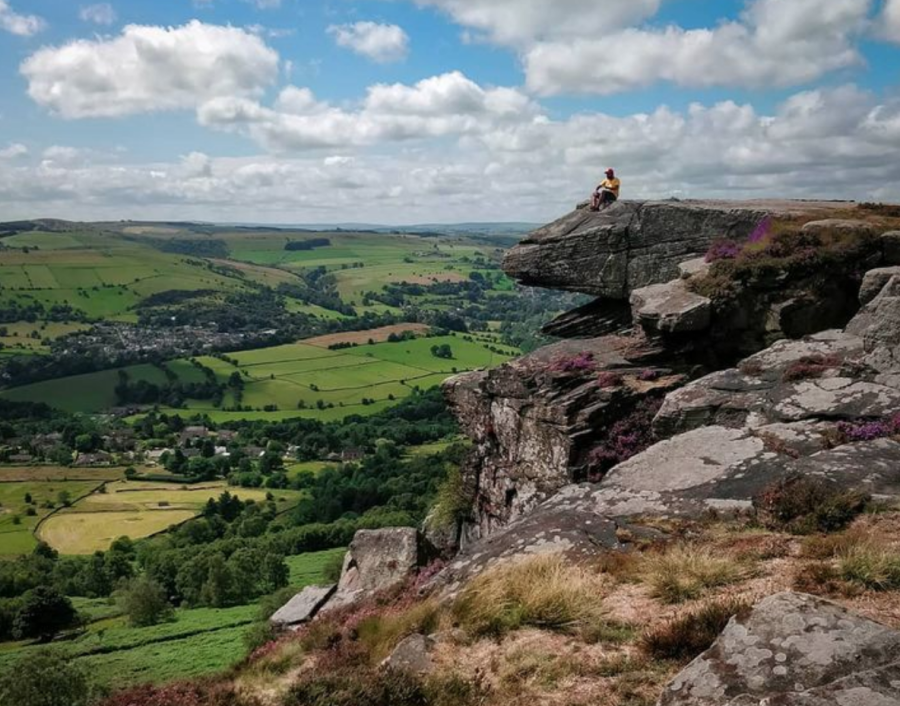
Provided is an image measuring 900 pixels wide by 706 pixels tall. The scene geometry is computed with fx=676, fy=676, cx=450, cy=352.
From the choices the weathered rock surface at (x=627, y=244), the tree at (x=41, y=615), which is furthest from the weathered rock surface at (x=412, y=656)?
the tree at (x=41, y=615)

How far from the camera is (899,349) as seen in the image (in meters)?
16.4

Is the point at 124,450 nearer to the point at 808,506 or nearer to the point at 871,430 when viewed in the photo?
the point at 871,430

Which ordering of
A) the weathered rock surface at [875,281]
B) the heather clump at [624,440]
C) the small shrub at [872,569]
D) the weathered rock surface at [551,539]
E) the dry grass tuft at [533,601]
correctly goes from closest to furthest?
the small shrub at [872,569] < the dry grass tuft at [533,601] < the weathered rock surface at [551,539] < the weathered rock surface at [875,281] < the heather clump at [624,440]

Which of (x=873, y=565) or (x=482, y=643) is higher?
(x=873, y=565)

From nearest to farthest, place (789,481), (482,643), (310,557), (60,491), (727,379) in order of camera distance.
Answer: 1. (482,643)
2. (789,481)
3. (727,379)
4. (310,557)
5. (60,491)

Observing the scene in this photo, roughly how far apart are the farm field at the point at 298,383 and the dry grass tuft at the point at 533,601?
146536mm

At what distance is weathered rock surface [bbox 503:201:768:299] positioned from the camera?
27484 mm

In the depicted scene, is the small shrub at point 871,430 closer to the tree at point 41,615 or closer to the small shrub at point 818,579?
the small shrub at point 818,579

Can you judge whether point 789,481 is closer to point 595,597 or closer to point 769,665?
point 595,597

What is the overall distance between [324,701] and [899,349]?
15460mm

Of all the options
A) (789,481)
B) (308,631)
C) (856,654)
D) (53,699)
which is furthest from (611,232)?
(53,699)

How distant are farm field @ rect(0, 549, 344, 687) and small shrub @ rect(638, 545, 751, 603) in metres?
49.9

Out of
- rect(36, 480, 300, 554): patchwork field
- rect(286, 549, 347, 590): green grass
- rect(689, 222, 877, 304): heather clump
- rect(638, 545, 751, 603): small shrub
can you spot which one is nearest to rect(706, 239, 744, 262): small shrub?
rect(689, 222, 877, 304): heather clump

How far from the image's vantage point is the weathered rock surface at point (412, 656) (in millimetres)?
8922
